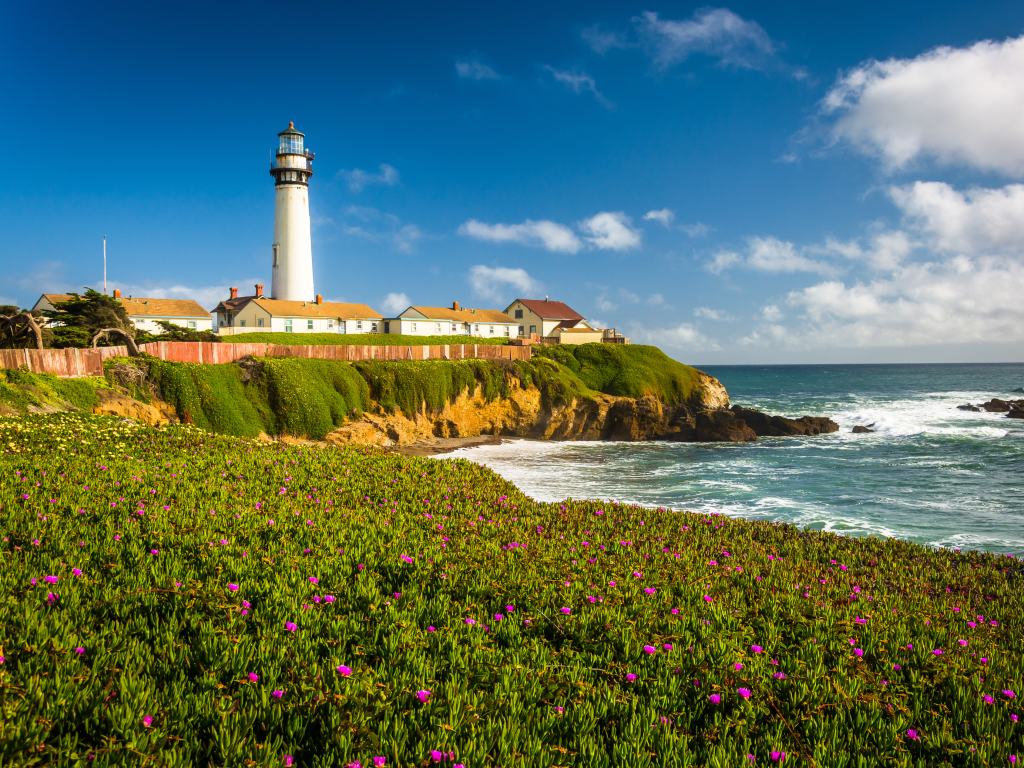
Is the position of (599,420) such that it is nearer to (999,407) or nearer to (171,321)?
(171,321)

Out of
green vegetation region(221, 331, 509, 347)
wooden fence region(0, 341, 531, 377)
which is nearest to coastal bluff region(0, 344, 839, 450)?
wooden fence region(0, 341, 531, 377)

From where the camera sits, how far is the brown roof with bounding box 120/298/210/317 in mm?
70750

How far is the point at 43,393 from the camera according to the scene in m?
24.0

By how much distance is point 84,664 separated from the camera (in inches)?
195

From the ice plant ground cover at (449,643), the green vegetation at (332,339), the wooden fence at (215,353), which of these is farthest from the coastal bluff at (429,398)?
the ice plant ground cover at (449,643)

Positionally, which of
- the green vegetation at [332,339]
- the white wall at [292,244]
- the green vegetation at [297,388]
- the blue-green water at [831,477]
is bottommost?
the blue-green water at [831,477]

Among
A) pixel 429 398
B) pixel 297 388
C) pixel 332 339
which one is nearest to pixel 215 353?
pixel 297 388

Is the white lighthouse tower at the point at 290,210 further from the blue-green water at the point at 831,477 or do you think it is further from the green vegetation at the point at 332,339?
the blue-green water at the point at 831,477

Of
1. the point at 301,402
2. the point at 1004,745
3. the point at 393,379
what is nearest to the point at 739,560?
the point at 1004,745

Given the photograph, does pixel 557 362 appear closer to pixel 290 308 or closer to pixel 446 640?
pixel 290 308

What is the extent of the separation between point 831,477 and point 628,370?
28413 millimetres

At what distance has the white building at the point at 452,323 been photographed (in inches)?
3172

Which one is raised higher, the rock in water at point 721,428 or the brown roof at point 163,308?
the brown roof at point 163,308

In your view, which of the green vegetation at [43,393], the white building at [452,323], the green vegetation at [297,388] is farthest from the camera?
the white building at [452,323]
